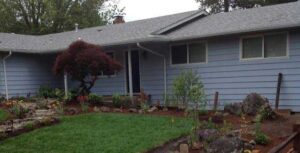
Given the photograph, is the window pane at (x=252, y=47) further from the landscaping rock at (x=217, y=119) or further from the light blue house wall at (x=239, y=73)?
the landscaping rock at (x=217, y=119)

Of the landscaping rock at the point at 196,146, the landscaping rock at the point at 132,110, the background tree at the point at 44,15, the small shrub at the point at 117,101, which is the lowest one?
the landscaping rock at the point at 196,146

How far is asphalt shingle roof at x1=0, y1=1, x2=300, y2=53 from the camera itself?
1259cm

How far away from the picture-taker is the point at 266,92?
12570 mm

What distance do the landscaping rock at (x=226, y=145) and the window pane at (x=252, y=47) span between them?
20.1 ft

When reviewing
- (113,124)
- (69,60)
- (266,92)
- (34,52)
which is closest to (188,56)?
(266,92)

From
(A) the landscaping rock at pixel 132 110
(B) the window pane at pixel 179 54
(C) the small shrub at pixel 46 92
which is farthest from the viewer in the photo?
(C) the small shrub at pixel 46 92

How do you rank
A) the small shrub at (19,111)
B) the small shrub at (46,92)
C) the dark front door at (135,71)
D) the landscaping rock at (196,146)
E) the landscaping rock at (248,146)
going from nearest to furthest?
the landscaping rock at (248,146)
the landscaping rock at (196,146)
the small shrub at (19,111)
the dark front door at (135,71)
the small shrub at (46,92)

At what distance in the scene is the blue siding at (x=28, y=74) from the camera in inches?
680

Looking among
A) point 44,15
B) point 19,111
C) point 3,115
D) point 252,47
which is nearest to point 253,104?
point 252,47

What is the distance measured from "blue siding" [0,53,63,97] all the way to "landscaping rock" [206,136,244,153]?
12.0 metres

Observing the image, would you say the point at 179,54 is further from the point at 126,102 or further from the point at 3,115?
the point at 3,115

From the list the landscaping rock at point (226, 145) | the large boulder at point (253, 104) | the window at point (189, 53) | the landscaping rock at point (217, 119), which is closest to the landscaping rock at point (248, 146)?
the landscaping rock at point (226, 145)

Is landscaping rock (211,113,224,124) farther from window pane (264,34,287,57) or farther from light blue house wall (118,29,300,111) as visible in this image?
window pane (264,34,287,57)

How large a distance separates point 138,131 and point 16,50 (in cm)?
956
